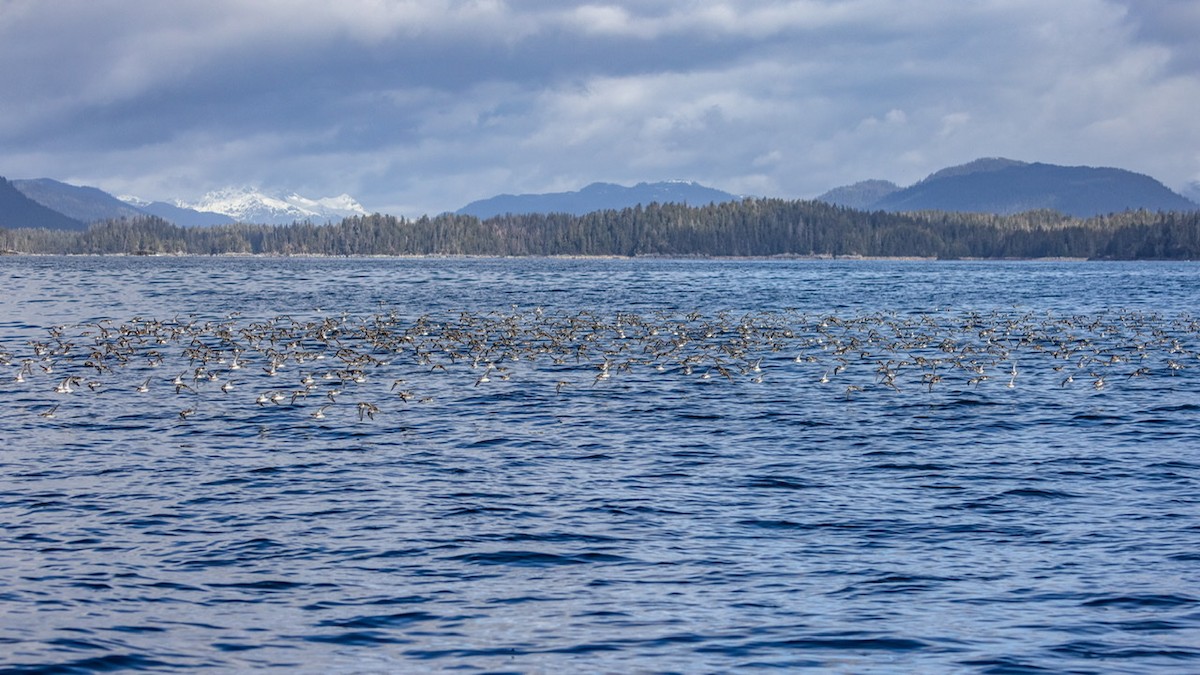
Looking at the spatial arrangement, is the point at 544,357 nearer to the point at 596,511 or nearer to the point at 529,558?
the point at 596,511

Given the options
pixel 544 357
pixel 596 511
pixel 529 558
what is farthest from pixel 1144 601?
pixel 544 357

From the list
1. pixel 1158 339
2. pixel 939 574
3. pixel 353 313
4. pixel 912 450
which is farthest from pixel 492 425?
pixel 353 313

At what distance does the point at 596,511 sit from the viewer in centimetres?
2495

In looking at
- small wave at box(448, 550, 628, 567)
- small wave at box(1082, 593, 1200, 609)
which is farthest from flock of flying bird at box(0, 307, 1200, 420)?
small wave at box(1082, 593, 1200, 609)

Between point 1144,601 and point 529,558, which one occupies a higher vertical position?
point 529,558

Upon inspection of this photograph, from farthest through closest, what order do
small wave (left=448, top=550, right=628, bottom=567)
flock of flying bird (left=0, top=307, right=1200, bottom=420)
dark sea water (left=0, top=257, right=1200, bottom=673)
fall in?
flock of flying bird (left=0, top=307, right=1200, bottom=420), small wave (left=448, top=550, right=628, bottom=567), dark sea water (left=0, top=257, right=1200, bottom=673)

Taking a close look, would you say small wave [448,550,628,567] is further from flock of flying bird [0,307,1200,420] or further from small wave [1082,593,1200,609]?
flock of flying bird [0,307,1200,420]

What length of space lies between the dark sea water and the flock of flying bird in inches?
14.6

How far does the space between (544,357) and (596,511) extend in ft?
99.5

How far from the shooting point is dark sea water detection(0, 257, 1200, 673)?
17.3 m

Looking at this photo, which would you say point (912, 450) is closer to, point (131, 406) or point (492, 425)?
point (492, 425)

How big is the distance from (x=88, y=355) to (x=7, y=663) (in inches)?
1595

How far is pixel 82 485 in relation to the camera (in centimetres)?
2702

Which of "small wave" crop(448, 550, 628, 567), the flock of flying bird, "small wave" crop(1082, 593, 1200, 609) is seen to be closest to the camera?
"small wave" crop(1082, 593, 1200, 609)
